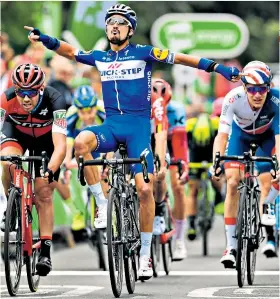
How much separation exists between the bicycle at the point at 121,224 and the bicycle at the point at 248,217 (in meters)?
0.99

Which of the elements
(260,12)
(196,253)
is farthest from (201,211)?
(260,12)

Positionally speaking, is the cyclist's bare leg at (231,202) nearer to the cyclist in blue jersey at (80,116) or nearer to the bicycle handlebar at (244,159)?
the bicycle handlebar at (244,159)

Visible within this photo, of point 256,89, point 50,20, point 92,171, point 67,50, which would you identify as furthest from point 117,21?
point 50,20

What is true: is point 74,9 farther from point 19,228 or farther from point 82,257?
point 19,228

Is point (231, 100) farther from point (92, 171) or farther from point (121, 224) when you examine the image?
point (121, 224)

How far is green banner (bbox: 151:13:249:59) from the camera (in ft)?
115

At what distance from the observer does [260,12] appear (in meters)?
58.4

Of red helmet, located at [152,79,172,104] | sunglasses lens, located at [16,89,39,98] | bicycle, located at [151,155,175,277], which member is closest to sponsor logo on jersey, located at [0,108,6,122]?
sunglasses lens, located at [16,89,39,98]

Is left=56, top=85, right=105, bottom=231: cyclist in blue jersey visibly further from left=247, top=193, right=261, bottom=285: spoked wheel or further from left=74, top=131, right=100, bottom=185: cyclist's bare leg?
left=74, top=131, right=100, bottom=185: cyclist's bare leg

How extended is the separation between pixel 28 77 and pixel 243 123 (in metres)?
2.84

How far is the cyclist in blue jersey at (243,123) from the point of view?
15.7m

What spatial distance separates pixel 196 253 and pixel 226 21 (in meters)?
15.5

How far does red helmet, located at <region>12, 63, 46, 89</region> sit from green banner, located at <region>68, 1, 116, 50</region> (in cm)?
1235

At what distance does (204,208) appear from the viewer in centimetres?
2103
